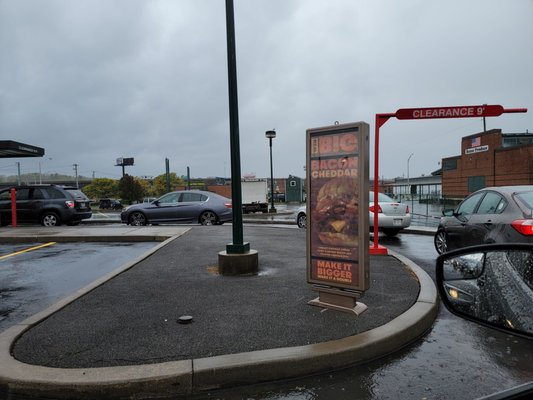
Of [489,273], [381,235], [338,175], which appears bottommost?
[381,235]

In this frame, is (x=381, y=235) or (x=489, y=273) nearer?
(x=489, y=273)

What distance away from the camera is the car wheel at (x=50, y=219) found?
49.2 feet

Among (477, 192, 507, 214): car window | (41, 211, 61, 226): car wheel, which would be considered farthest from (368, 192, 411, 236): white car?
(41, 211, 61, 226): car wheel

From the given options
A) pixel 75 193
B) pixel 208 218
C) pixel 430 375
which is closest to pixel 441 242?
pixel 430 375

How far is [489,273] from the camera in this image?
1.69 metres

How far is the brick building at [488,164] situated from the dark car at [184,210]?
3066 cm

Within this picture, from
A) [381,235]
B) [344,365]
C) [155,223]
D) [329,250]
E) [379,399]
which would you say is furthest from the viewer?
[155,223]

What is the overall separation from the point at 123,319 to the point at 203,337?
3.52 feet

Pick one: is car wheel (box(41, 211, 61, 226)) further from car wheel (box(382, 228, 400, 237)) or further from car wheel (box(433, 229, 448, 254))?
car wheel (box(433, 229, 448, 254))

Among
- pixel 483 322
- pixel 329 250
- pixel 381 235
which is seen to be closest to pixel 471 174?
pixel 381 235

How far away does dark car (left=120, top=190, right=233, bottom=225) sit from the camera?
49.9 feet

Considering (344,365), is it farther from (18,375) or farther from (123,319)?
(18,375)

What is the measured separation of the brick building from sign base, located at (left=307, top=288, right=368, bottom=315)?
36.6m

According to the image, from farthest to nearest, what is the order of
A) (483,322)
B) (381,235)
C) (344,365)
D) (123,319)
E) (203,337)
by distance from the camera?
1. (381,235)
2. (123,319)
3. (203,337)
4. (344,365)
5. (483,322)
